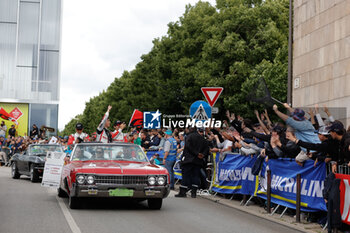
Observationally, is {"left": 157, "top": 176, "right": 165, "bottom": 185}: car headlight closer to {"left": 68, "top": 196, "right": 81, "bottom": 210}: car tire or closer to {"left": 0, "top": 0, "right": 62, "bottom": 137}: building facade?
{"left": 68, "top": 196, "right": 81, "bottom": 210}: car tire

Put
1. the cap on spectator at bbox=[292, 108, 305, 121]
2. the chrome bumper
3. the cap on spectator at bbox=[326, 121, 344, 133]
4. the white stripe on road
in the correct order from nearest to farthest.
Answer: the white stripe on road → the cap on spectator at bbox=[326, 121, 344, 133] → the cap on spectator at bbox=[292, 108, 305, 121] → the chrome bumper

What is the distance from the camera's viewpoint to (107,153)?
13359 mm

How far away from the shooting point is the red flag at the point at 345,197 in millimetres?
9675

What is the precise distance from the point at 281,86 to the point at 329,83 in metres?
13.8

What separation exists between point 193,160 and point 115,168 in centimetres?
455

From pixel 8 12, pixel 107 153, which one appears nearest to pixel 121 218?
pixel 107 153

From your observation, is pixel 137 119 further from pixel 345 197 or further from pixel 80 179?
pixel 345 197

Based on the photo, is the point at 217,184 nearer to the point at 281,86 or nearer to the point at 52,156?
the point at 52,156

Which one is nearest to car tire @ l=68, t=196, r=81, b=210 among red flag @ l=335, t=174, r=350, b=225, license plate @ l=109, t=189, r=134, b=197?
license plate @ l=109, t=189, r=134, b=197

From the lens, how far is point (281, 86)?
122 ft

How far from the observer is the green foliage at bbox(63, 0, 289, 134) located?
41.8 metres

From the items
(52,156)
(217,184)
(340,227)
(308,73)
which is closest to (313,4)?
(308,73)

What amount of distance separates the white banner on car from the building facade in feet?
120

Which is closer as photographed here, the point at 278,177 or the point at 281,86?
the point at 278,177
